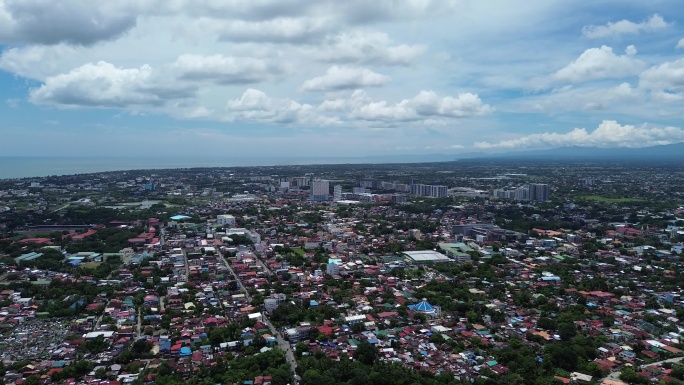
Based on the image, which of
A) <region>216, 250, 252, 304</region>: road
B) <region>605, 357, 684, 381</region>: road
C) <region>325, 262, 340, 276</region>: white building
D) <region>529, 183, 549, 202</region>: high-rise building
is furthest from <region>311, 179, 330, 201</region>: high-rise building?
<region>605, 357, 684, 381</region>: road

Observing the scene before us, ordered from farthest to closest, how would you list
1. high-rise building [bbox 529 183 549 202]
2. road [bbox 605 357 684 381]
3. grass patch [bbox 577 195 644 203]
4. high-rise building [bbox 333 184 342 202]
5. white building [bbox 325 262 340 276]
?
high-rise building [bbox 333 184 342 202], high-rise building [bbox 529 183 549 202], grass patch [bbox 577 195 644 203], white building [bbox 325 262 340 276], road [bbox 605 357 684 381]

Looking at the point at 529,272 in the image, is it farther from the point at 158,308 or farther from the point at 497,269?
the point at 158,308

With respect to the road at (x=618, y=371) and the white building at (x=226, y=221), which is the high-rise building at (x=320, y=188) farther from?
the road at (x=618, y=371)

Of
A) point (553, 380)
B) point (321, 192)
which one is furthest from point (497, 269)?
point (321, 192)

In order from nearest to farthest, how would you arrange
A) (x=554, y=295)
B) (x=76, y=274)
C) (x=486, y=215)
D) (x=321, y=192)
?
(x=554, y=295) → (x=76, y=274) → (x=486, y=215) → (x=321, y=192)

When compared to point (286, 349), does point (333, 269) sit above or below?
above

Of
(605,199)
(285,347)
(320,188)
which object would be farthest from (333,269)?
(605,199)

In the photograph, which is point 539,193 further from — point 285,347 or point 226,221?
point 285,347

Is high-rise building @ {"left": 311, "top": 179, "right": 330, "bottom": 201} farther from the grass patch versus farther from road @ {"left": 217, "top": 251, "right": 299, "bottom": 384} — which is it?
road @ {"left": 217, "top": 251, "right": 299, "bottom": 384}
